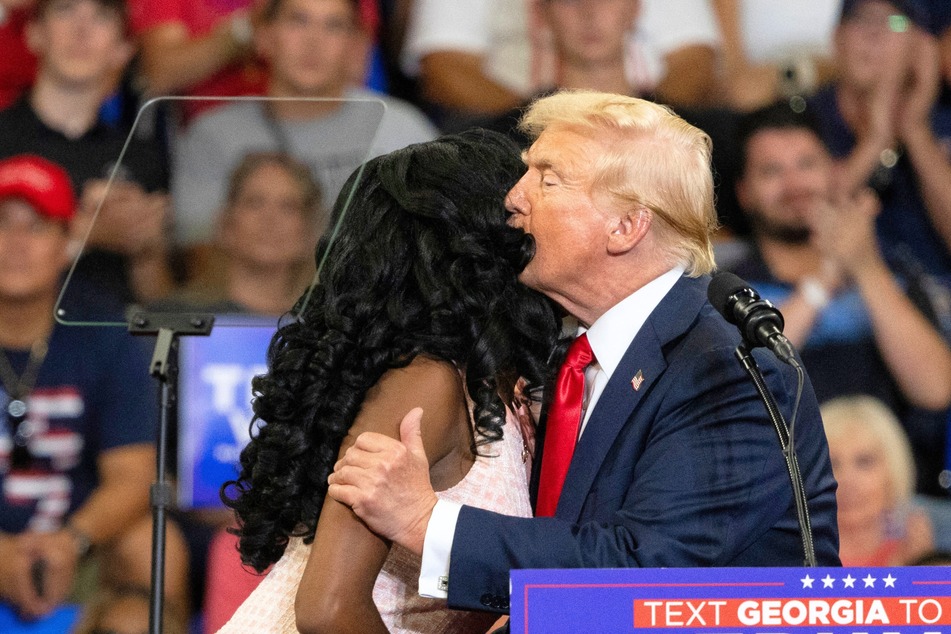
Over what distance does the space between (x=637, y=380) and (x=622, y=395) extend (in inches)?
1.3

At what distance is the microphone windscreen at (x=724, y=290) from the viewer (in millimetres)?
1883

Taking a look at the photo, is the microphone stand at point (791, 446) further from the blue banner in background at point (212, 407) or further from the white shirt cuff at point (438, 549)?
the blue banner in background at point (212, 407)

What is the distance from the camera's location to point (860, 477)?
4.18 m

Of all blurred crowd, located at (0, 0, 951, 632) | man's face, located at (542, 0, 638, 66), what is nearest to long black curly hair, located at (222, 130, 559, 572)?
blurred crowd, located at (0, 0, 951, 632)

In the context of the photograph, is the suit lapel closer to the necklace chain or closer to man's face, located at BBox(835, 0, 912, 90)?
the necklace chain

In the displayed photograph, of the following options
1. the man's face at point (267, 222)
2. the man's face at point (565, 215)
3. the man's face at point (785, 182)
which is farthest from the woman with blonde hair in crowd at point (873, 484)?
the man's face at point (267, 222)

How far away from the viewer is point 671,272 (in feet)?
7.47

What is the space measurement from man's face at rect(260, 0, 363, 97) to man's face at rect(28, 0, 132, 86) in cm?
50

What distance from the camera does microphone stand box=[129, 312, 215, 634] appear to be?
2146 mm

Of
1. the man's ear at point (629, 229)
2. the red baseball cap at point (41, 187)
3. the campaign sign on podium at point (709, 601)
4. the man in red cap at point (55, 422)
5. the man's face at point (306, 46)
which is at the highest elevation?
the man's ear at point (629, 229)

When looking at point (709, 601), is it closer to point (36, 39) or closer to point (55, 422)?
point (55, 422)

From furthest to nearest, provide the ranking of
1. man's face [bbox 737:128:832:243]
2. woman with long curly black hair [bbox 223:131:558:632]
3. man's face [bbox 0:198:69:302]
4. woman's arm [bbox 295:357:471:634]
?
man's face [bbox 737:128:832:243]
man's face [bbox 0:198:69:302]
woman with long curly black hair [bbox 223:131:558:632]
woman's arm [bbox 295:357:471:634]

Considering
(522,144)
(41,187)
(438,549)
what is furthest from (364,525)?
(41,187)

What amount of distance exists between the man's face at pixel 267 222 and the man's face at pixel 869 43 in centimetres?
267
